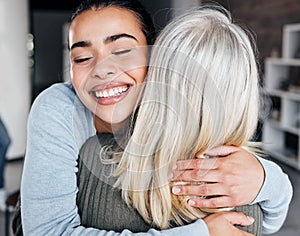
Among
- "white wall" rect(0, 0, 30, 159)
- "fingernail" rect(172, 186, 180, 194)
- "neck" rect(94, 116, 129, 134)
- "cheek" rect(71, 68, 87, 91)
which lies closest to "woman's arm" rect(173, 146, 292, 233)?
"fingernail" rect(172, 186, 180, 194)

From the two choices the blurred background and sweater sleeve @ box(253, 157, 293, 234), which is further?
the blurred background

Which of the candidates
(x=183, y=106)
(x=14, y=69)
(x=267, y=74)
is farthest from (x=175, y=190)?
(x=267, y=74)

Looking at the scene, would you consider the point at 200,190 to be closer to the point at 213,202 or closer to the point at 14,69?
the point at 213,202

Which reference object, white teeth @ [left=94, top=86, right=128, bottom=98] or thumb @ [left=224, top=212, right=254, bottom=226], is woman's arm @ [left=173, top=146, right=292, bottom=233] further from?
white teeth @ [left=94, top=86, right=128, bottom=98]

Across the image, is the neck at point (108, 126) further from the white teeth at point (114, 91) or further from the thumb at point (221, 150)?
the thumb at point (221, 150)

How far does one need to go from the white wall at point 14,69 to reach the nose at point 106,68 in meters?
4.16

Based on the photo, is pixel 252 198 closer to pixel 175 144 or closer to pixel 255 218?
pixel 255 218

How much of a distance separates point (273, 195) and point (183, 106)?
0.29 metres

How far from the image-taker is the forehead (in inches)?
30.9

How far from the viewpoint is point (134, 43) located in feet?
2.64

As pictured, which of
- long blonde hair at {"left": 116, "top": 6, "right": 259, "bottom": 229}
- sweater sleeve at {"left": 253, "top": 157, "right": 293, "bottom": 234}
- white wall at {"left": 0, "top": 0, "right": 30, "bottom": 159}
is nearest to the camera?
long blonde hair at {"left": 116, "top": 6, "right": 259, "bottom": 229}

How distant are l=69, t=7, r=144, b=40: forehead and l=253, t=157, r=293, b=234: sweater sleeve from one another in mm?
372

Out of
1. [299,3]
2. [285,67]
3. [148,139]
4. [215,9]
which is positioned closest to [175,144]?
[148,139]

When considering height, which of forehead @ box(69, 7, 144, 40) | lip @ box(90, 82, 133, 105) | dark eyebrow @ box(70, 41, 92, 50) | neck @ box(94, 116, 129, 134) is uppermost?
forehead @ box(69, 7, 144, 40)
